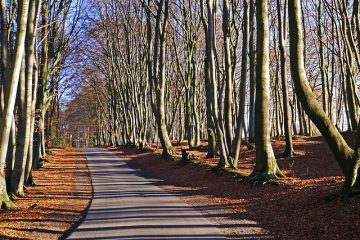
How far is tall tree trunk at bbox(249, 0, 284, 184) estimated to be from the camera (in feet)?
49.9

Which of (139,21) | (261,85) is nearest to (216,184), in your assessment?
(261,85)

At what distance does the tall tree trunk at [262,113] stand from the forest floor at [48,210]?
20.1ft

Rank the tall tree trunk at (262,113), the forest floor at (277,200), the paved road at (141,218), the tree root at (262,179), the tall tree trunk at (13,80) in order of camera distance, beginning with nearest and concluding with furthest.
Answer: the forest floor at (277,200)
the paved road at (141,218)
the tall tree trunk at (13,80)
the tree root at (262,179)
the tall tree trunk at (262,113)

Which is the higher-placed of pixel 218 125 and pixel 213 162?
pixel 218 125

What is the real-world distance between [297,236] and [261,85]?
26.2 ft

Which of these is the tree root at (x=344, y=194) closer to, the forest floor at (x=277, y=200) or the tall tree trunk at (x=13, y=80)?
the forest floor at (x=277, y=200)

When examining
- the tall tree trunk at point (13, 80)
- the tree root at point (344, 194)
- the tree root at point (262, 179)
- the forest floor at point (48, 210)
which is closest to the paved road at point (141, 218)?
the forest floor at point (48, 210)

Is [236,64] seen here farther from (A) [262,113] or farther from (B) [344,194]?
(B) [344,194]

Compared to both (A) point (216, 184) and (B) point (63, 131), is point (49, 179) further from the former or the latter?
(B) point (63, 131)

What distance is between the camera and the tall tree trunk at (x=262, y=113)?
15195mm

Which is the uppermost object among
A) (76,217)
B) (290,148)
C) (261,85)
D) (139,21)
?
(139,21)

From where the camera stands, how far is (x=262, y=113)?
15.5 m

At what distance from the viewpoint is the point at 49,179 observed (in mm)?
22328

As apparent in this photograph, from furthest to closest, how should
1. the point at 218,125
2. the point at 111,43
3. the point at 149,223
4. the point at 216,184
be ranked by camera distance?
the point at 111,43
the point at 218,125
the point at 216,184
the point at 149,223
